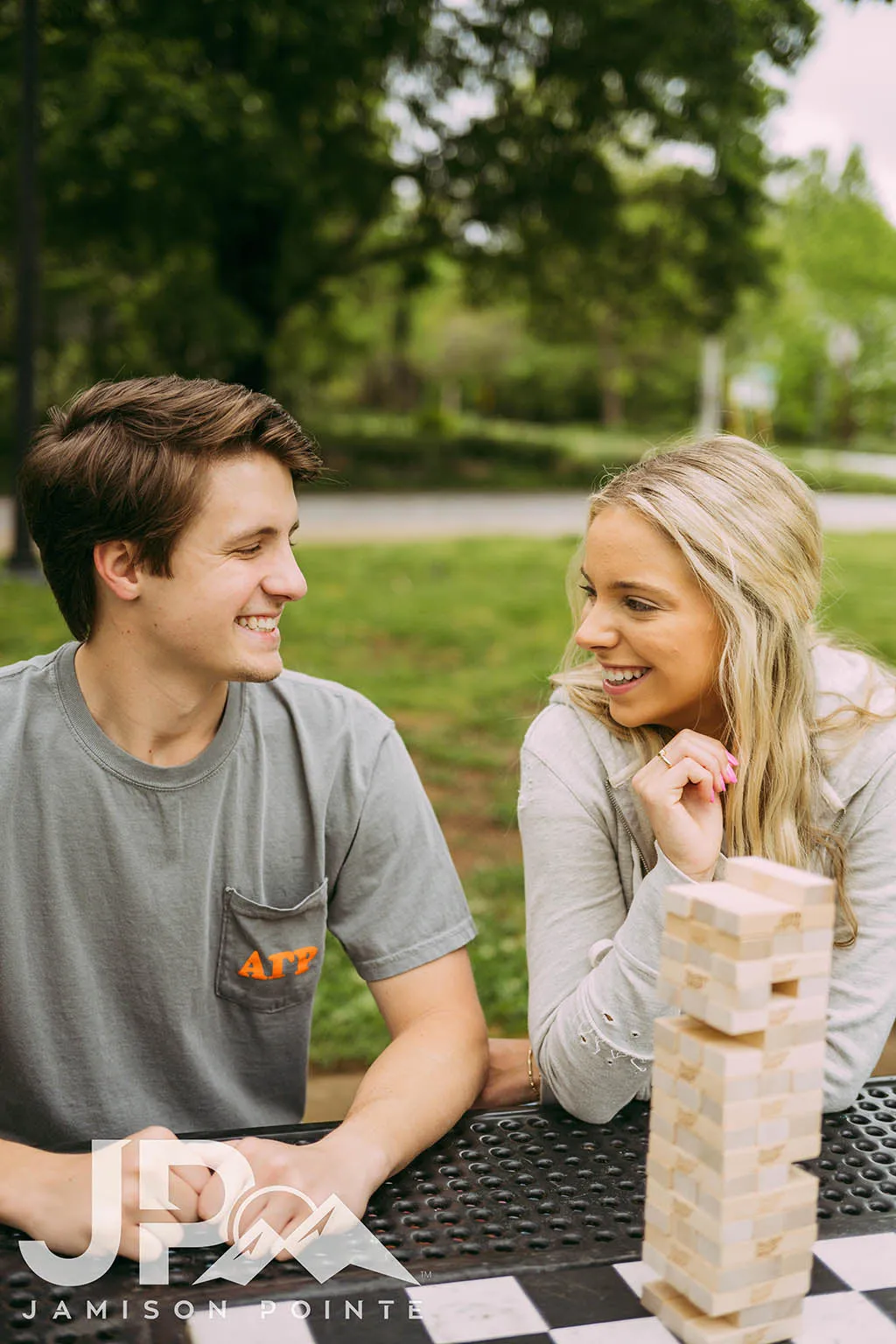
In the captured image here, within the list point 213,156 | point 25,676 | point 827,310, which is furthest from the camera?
point 827,310

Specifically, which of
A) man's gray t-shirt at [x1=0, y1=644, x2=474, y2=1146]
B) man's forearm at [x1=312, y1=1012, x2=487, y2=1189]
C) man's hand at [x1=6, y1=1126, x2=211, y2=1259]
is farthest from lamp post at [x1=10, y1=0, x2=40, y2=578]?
man's hand at [x1=6, y1=1126, x2=211, y2=1259]

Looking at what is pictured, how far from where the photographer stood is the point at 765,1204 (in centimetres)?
113

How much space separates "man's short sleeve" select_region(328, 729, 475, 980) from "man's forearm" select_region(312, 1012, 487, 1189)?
0.11 m

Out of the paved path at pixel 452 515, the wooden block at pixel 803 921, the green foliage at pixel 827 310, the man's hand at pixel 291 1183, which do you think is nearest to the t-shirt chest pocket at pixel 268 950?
the man's hand at pixel 291 1183

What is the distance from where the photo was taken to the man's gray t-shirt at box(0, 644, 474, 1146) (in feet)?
5.80

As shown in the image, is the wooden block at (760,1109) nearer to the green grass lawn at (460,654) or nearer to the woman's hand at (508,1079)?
the woman's hand at (508,1079)

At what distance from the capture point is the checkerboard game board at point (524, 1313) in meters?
1.16

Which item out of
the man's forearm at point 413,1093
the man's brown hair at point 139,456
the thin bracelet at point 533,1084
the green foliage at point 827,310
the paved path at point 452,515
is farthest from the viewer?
the green foliage at point 827,310

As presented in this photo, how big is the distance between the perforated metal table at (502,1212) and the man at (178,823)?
0.15 meters

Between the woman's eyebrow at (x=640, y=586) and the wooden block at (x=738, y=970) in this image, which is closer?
the wooden block at (x=738, y=970)

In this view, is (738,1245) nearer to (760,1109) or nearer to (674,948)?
(760,1109)

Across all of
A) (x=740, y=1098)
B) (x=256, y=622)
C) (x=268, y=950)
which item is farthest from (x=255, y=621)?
(x=740, y=1098)

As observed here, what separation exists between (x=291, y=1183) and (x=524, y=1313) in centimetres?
31

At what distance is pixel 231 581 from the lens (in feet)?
5.74
